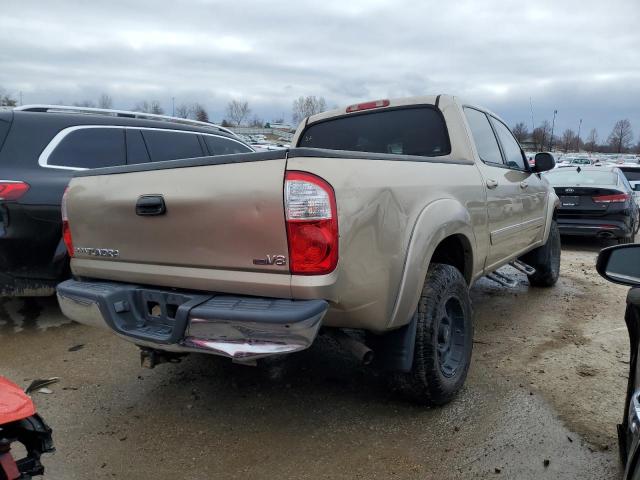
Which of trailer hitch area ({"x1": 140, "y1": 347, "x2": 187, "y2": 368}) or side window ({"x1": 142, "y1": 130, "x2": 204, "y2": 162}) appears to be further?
side window ({"x1": 142, "y1": 130, "x2": 204, "y2": 162})

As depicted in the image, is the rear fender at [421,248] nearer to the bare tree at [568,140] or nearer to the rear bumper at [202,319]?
the rear bumper at [202,319]

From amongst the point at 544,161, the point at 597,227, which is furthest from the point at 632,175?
the point at 544,161

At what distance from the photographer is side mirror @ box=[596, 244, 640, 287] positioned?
1.89m

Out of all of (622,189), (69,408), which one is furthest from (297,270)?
(622,189)

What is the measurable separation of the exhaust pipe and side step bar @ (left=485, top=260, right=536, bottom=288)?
2343mm

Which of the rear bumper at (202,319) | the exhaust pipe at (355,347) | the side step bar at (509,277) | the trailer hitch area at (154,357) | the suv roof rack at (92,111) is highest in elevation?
the suv roof rack at (92,111)

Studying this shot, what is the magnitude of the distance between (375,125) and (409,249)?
A: 73.6 inches

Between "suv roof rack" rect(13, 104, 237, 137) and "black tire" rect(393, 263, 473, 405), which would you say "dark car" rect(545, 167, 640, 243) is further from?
"suv roof rack" rect(13, 104, 237, 137)

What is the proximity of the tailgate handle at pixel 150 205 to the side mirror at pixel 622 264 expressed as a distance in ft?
6.62

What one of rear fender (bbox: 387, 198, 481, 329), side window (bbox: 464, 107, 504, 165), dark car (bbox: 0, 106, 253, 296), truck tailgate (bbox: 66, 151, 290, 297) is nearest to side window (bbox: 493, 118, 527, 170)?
side window (bbox: 464, 107, 504, 165)

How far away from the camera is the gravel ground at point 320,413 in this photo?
263 cm

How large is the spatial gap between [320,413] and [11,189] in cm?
301

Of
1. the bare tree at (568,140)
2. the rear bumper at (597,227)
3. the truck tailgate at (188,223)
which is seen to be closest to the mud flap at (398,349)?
the truck tailgate at (188,223)

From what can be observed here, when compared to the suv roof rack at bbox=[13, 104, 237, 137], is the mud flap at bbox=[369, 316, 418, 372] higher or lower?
lower
